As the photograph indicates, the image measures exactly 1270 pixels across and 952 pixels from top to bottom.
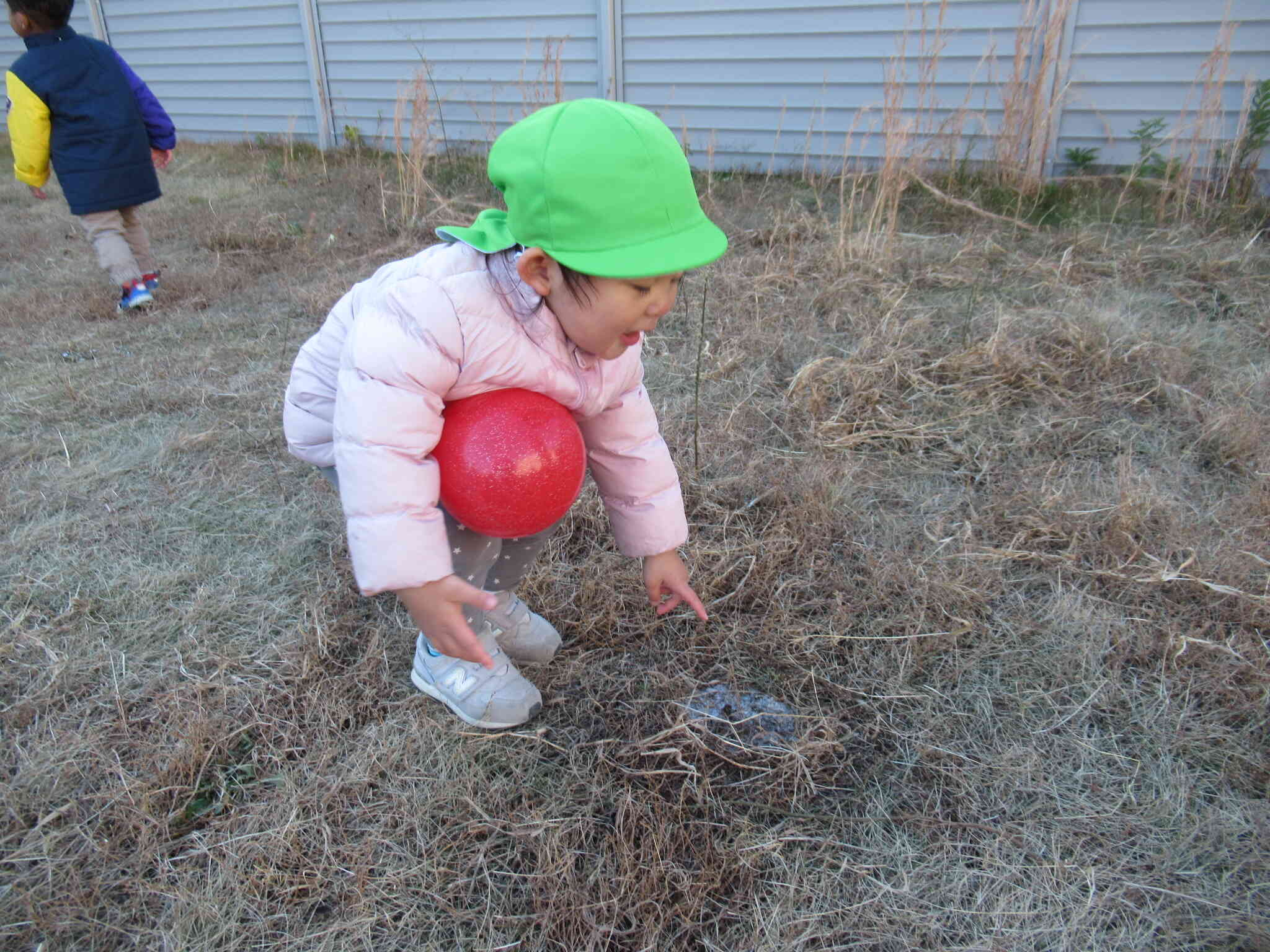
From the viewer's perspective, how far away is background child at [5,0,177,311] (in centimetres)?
369

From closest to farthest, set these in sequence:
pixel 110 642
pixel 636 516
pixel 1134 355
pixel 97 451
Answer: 1. pixel 636 516
2. pixel 110 642
3. pixel 97 451
4. pixel 1134 355

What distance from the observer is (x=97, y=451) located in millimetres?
2525

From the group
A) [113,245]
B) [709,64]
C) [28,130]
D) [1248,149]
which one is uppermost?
[709,64]

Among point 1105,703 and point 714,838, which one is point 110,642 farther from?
point 1105,703

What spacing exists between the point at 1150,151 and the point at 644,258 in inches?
181

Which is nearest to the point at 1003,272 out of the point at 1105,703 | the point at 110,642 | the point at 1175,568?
the point at 1175,568

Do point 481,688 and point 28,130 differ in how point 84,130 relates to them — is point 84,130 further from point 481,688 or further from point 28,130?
point 481,688

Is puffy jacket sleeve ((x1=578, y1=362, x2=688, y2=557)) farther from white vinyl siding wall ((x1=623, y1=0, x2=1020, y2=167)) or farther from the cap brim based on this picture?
white vinyl siding wall ((x1=623, y1=0, x2=1020, y2=167))

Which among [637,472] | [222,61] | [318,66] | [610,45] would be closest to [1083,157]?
[610,45]

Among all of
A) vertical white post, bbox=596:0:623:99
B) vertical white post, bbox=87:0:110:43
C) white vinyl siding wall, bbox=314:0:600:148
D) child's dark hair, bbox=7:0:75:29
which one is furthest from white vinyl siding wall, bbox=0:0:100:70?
child's dark hair, bbox=7:0:75:29

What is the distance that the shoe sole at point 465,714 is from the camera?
158cm

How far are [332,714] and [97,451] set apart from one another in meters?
1.45

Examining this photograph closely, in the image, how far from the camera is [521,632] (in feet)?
5.68

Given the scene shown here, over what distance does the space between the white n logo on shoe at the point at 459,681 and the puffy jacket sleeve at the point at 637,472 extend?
370 millimetres
